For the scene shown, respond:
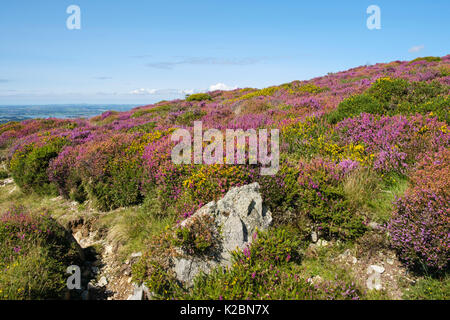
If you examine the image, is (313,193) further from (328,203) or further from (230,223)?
(230,223)

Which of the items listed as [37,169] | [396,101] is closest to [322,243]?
[396,101]

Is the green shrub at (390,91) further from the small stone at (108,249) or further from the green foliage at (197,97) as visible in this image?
the green foliage at (197,97)

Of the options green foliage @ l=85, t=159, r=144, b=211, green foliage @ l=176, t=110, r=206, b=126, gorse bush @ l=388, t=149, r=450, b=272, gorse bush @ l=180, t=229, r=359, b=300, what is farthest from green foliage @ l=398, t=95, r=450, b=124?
green foliage @ l=176, t=110, r=206, b=126

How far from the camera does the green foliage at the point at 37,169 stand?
10.2 metres

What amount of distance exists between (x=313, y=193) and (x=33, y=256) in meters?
5.66

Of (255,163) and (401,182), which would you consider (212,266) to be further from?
(401,182)

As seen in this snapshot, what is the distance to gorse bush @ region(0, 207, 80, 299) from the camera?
12.6ft

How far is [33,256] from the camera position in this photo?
446cm

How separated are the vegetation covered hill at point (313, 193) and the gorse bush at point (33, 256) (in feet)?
2.26

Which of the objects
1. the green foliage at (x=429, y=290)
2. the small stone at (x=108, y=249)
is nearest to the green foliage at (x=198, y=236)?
the small stone at (x=108, y=249)

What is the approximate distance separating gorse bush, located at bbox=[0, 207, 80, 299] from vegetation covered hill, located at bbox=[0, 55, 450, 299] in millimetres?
689

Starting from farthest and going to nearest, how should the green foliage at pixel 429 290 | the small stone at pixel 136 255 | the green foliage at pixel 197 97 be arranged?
the green foliage at pixel 197 97, the small stone at pixel 136 255, the green foliage at pixel 429 290

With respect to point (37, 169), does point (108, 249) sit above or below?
below

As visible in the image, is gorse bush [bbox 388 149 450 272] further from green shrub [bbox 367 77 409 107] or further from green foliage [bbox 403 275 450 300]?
green shrub [bbox 367 77 409 107]
